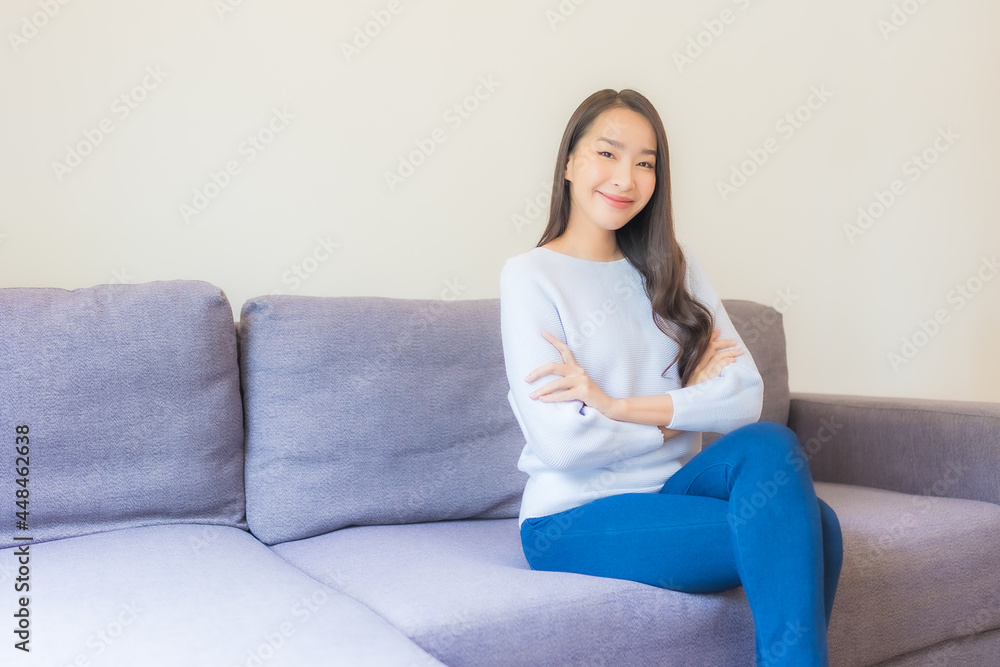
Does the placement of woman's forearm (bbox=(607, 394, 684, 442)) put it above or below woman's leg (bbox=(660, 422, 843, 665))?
above

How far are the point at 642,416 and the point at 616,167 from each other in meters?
0.47

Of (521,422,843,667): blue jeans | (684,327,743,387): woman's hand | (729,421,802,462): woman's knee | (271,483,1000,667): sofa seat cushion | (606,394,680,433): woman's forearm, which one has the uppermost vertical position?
(684,327,743,387): woman's hand

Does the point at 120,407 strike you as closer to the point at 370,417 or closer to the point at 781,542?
the point at 370,417

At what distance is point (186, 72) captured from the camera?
1.91 metres

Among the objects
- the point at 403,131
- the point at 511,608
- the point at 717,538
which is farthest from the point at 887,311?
the point at 511,608

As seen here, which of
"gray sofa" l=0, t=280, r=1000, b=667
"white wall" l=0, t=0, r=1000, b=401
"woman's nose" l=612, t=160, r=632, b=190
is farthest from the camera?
"white wall" l=0, t=0, r=1000, b=401

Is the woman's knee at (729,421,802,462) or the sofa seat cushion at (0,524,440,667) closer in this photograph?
the sofa seat cushion at (0,524,440,667)

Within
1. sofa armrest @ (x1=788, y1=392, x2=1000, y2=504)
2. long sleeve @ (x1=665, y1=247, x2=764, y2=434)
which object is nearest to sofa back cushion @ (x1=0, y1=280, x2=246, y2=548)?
long sleeve @ (x1=665, y1=247, x2=764, y2=434)

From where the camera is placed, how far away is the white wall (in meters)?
1.84

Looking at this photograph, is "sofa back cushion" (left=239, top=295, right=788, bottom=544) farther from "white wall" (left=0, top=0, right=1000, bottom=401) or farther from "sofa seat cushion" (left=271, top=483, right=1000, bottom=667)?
"white wall" (left=0, top=0, right=1000, bottom=401)

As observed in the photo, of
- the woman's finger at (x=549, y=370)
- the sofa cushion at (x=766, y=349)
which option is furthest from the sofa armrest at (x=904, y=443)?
the woman's finger at (x=549, y=370)

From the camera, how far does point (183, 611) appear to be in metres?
1.13

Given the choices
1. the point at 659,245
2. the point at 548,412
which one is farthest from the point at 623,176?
the point at 548,412

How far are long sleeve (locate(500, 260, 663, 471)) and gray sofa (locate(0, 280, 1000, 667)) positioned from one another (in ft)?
0.66
